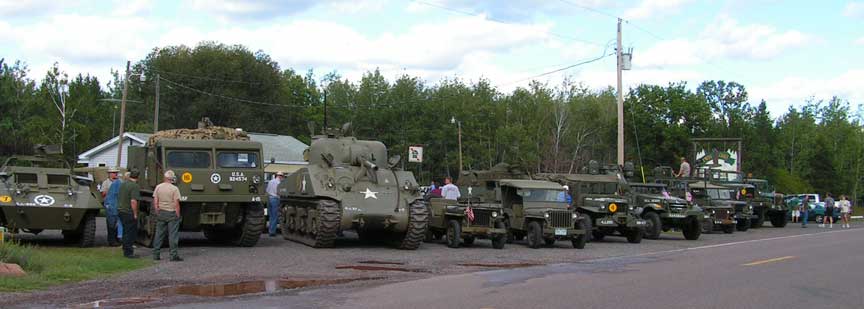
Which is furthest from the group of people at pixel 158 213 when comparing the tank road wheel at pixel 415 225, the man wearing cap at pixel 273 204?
the man wearing cap at pixel 273 204

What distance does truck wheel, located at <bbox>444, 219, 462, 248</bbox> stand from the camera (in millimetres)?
21719

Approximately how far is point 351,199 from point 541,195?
6.09 meters

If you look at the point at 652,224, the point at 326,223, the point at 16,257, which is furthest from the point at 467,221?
the point at 16,257

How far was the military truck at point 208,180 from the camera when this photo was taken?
1898 cm

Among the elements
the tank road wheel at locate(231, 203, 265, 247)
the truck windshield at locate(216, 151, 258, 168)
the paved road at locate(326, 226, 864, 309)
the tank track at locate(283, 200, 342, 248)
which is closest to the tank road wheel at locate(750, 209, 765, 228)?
the paved road at locate(326, 226, 864, 309)

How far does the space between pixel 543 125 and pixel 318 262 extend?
47.4 meters

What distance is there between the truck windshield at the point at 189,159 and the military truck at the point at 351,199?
2558 mm

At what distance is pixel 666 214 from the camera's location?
91.8 feet

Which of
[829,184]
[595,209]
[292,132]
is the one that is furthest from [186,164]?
[829,184]

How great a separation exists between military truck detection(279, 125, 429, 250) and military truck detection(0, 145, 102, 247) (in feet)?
15.4

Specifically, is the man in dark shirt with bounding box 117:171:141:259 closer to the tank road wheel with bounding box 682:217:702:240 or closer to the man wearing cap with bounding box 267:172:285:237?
the man wearing cap with bounding box 267:172:285:237

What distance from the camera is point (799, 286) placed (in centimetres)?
1336

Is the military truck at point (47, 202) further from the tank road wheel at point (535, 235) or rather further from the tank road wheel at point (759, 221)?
the tank road wheel at point (759, 221)

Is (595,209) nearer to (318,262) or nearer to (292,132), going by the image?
(318,262)
